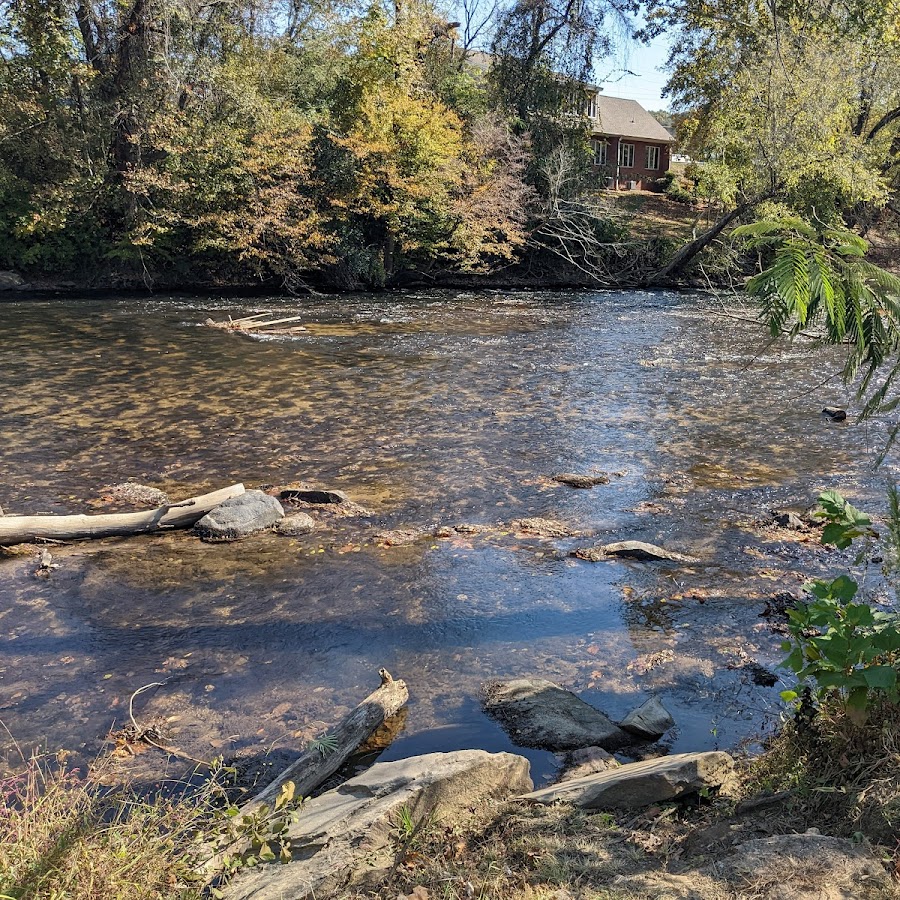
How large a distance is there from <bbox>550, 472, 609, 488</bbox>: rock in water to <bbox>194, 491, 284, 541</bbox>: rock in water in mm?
3567

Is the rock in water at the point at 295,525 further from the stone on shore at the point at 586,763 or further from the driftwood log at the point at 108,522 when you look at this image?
the stone on shore at the point at 586,763

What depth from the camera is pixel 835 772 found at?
11.0 ft

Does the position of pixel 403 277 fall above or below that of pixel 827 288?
above

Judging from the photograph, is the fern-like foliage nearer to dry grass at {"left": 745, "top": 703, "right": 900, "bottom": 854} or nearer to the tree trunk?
dry grass at {"left": 745, "top": 703, "right": 900, "bottom": 854}

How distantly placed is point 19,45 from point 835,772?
30.8 m

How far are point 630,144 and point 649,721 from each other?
5516 centimetres

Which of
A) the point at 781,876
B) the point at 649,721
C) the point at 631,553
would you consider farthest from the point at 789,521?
the point at 781,876

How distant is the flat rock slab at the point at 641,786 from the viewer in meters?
3.66

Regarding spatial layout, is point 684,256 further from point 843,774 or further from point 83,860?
point 83,860

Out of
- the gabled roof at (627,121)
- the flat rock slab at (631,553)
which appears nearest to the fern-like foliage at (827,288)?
the flat rock slab at (631,553)

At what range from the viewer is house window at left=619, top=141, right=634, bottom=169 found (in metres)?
54.1

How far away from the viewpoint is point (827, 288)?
10.5ft

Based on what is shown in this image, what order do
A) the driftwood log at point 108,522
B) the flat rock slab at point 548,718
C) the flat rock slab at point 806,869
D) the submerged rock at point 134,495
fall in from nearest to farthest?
the flat rock slab at point 806,869 < the flat rock slab at point 548,718 < the driftwood log at point 108,522 < the submerged rock at point 134,495

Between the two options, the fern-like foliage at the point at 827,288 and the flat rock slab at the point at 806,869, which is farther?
the fern-like foliage at the point at 827,288
